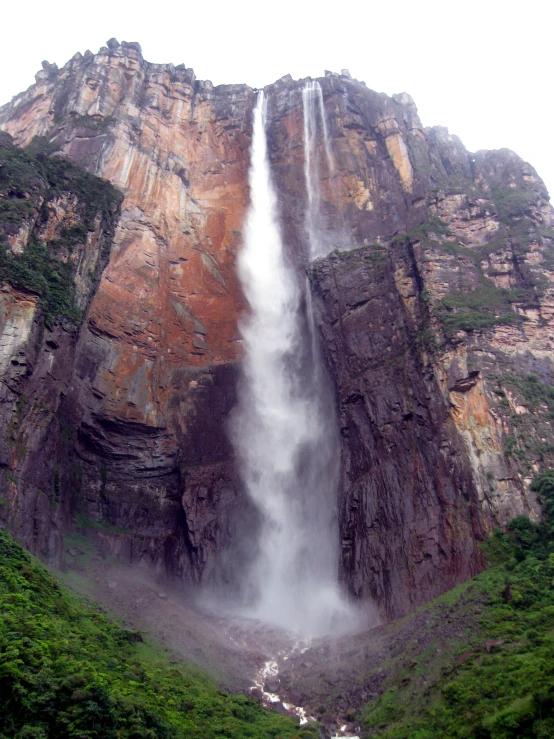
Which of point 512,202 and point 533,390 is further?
point 512,202

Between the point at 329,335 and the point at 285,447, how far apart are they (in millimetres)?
7591

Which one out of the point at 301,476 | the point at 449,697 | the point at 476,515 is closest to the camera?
the point at 449,697

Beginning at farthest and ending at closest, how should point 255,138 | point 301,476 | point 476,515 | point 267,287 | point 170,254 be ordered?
point 255,138
point 267,287
point 170,254
point 301,476
point 476,515

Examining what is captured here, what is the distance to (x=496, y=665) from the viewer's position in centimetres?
1599

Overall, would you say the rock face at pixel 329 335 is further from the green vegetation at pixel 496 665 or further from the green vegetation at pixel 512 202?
the green vegetation at pixel 496 665

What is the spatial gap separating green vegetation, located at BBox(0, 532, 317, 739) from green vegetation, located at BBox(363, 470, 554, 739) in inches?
138

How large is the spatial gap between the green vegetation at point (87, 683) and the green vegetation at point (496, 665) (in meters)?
3.51

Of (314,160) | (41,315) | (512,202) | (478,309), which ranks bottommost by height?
(41,315)

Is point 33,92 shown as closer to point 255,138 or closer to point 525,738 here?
point 255,138

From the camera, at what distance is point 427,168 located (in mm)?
42719

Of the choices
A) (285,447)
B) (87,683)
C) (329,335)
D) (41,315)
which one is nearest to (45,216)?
(41,315)

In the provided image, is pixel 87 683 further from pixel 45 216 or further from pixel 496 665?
pixel 45 216

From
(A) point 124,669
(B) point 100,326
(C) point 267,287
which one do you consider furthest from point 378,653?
(C) point 267,287

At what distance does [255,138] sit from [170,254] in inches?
656
